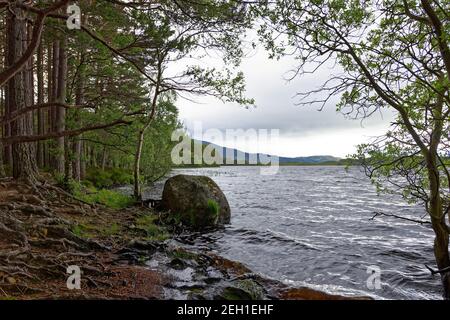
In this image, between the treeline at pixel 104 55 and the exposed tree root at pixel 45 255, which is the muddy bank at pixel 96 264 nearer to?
the exposed tree root at pixel 45 255

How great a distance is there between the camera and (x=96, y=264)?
297 inches

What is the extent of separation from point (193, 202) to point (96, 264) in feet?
27.7

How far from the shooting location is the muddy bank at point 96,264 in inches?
240

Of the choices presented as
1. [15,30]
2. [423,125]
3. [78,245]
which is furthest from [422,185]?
[15,30]

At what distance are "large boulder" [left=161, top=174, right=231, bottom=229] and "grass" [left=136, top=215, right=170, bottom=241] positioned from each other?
1.34 m

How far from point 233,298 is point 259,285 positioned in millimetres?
1455

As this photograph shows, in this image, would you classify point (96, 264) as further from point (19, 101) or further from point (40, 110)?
point (40, 110)

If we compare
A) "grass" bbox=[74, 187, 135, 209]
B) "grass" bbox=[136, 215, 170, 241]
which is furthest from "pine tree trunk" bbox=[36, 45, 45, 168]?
"grass" bbox=[136, 215, 170, 241]

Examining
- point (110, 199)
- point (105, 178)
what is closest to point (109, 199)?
point (110, 199)

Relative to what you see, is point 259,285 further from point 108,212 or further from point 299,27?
point 108,212

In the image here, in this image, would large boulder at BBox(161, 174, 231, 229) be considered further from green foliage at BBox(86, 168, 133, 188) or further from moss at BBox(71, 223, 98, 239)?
green foliage at BBox(86, 168, 133, 188)

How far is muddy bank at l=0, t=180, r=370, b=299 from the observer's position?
20.0 ft

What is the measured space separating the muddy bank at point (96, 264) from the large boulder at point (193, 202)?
13.4 ft
